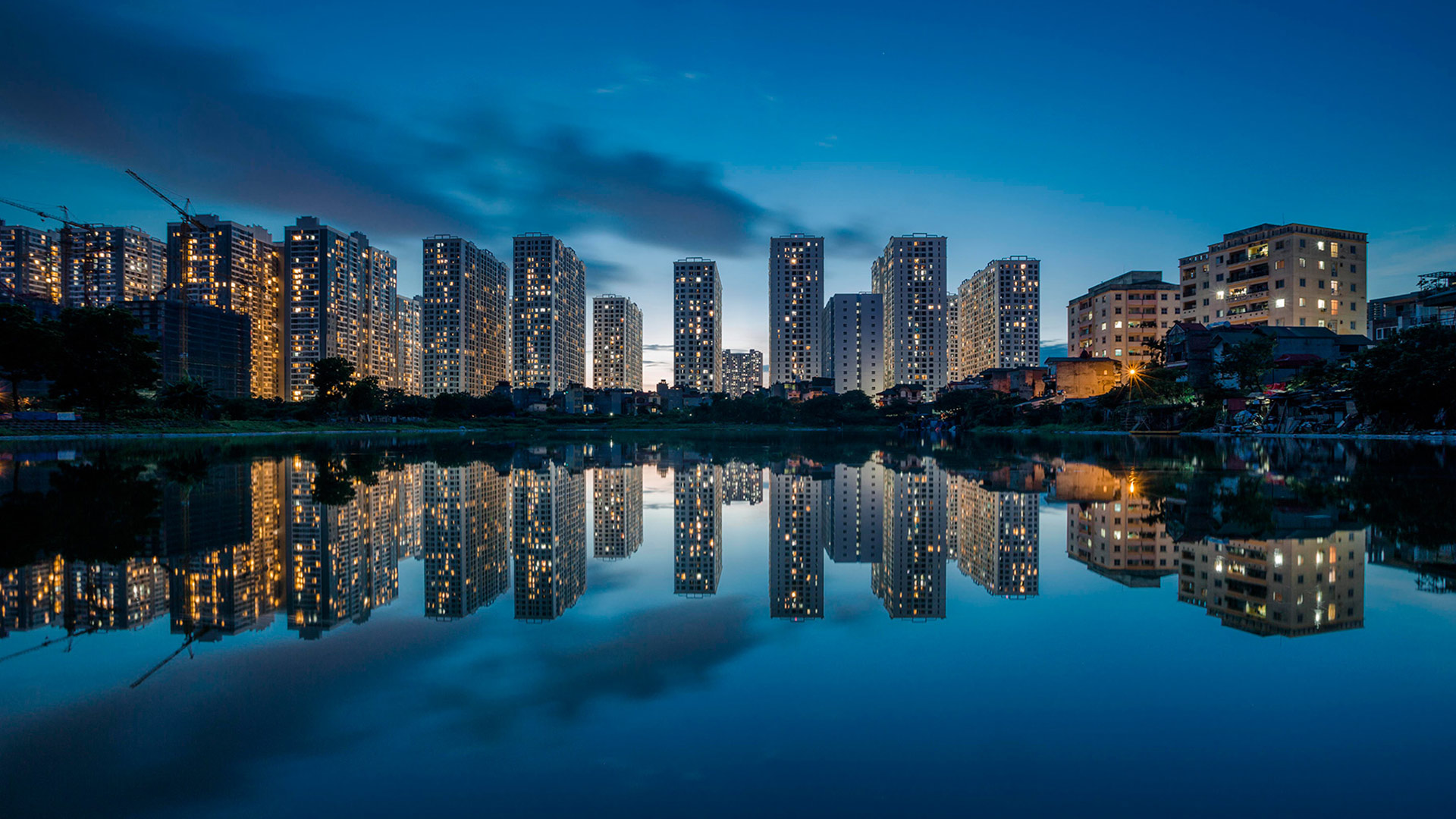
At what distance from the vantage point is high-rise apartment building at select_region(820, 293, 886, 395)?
462ft

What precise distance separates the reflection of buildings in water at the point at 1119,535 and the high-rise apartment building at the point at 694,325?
143 m

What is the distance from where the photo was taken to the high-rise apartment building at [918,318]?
146 metres

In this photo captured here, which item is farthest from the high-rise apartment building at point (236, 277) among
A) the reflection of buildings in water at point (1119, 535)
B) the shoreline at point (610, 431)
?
the reflection of buildings in water at point (1119, 535)

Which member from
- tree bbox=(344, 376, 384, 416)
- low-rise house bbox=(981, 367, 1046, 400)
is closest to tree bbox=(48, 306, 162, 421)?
tree bbox=(344, 376, 384, 416)

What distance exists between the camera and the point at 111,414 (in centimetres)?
5278

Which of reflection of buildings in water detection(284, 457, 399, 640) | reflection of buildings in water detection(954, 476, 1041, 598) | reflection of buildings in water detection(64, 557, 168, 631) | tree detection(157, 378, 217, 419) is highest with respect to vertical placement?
tree detection(157, 378, 217, 419)

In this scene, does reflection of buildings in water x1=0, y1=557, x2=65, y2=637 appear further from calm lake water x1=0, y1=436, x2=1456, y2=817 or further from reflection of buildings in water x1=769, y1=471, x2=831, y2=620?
reflection of buildings in water x1=769, y1=471, x2=831, y2=620

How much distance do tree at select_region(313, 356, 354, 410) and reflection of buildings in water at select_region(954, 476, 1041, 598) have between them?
83.1m

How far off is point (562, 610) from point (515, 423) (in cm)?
9281

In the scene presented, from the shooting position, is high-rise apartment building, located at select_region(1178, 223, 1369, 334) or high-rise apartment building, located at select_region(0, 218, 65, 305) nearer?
high-rise apartment building, located at select_region(1178, 223, 1369, 334)

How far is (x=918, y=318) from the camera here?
146125 millimetres

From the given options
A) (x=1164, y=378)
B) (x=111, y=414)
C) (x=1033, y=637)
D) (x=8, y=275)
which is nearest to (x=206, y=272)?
(x=8, y=275)

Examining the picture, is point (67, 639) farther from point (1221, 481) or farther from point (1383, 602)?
point (1221, 481)

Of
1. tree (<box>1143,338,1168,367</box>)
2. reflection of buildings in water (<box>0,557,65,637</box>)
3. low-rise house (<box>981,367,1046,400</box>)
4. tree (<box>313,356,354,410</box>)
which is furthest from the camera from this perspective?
low-rise house (<box>981,367,1046,400</box>)
